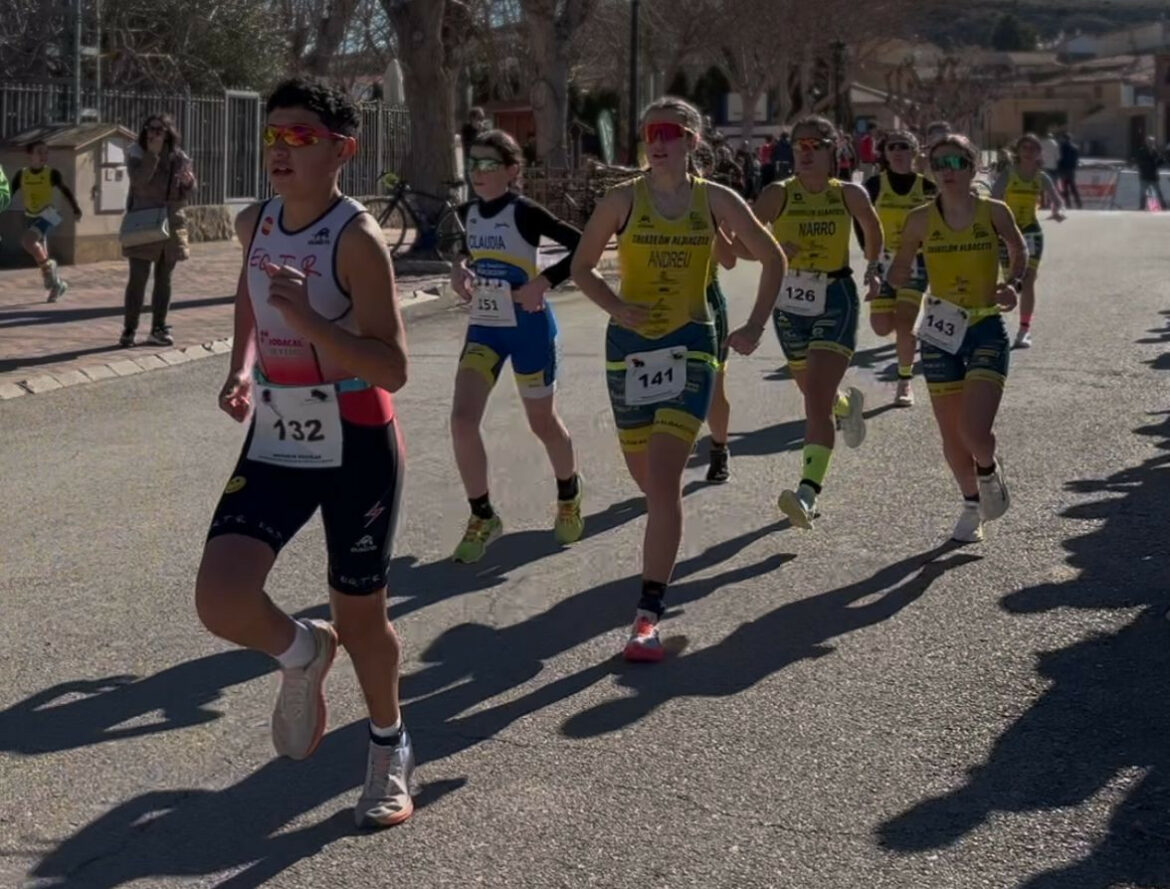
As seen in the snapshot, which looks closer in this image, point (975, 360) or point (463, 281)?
point (463, 281)

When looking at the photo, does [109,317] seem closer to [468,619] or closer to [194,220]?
[194,220]

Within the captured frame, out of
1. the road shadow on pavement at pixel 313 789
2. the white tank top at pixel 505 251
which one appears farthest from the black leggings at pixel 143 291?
the road shadow on pavement at pixel 313 789

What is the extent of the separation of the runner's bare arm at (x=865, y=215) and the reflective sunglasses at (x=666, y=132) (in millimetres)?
2509

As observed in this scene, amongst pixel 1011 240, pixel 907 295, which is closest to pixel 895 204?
pixel 907 295

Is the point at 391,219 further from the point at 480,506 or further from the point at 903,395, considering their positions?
the point at 480,506

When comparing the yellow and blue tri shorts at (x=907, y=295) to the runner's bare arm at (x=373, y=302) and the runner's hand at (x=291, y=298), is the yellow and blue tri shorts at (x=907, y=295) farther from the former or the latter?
the runner's hand at (x=291, y=298)

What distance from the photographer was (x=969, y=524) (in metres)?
7.97

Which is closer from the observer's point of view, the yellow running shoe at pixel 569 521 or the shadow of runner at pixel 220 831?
the shadow of runner at pixel 220 831

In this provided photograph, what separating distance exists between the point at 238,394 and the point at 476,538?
3.09 meters

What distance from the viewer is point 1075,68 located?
13125 centimetres

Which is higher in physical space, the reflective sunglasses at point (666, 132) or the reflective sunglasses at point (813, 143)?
the reflective sunglasses at point (813, 143)

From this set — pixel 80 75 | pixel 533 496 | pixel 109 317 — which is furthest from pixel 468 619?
pixel 80 75

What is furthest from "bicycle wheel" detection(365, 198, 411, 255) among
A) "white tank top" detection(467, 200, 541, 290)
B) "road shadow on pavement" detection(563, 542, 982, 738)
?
"road shadow on pavement" detection(563, 542, 982, 738)

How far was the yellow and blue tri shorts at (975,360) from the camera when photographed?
25.4ft
